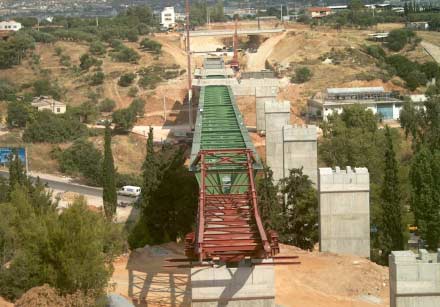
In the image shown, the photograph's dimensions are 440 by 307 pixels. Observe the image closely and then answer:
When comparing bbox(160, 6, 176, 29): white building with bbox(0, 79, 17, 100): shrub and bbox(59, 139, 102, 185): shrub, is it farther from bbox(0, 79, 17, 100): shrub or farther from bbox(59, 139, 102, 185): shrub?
bbox(59, 139, 102, 185): shrub

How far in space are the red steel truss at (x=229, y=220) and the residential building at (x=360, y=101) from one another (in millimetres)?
43697

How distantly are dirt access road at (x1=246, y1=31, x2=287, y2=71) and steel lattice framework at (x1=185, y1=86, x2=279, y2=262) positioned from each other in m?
57.0

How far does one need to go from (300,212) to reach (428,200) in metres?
4.84

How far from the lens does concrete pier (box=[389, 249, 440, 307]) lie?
1902 cm

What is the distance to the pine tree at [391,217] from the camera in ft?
102

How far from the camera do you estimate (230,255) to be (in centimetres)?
1891

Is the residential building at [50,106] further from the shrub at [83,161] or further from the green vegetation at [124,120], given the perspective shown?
the shrub at [83,161]

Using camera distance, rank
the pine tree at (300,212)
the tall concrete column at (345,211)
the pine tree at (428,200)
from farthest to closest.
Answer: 1. the pine tree at (428,200)
2. the pine tree at (300,212)
3. the tall concrete column at (345,211)

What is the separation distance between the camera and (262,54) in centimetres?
9881

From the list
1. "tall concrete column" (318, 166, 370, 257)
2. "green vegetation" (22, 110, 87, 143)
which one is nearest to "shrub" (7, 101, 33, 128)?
"green vegetation" (22, 110, 87, 143)

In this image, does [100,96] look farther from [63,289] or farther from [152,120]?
[63,289]

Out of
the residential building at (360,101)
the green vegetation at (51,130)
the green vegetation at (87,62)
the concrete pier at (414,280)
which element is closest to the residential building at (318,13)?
the green vegetation at (87,62)

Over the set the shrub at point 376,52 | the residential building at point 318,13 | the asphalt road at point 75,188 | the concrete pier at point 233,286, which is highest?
the concrete pier at point 233,286

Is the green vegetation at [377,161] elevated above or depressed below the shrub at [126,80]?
above
